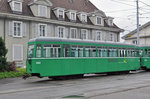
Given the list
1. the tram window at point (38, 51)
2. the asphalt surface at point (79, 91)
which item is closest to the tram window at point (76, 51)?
the tram window at point (38, 51)

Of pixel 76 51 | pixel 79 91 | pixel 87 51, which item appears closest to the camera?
pixel 79 91

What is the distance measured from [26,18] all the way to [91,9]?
15743 millimetres

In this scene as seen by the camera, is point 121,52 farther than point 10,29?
No

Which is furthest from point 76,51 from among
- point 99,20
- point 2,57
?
point 99,20

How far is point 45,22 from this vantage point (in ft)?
113

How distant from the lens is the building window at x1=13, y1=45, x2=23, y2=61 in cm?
3156

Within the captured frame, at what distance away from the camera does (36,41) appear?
17.4 meters

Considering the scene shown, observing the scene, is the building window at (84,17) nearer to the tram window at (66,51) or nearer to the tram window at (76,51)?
the tram window at (76,51)

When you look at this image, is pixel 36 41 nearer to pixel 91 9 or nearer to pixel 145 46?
pixel 145 46

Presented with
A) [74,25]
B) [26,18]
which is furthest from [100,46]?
[74,25]

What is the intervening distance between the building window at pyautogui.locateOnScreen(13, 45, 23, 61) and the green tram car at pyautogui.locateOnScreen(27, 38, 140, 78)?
44.3ft

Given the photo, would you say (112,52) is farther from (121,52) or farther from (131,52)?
(131,52)

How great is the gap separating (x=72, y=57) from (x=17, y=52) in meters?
14.5

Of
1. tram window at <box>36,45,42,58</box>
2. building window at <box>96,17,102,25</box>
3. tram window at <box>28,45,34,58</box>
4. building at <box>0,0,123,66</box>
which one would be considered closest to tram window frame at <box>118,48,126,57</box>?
tram window at <box>36,45,42,58</box>
